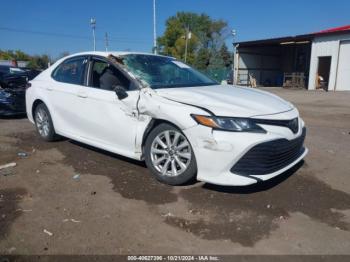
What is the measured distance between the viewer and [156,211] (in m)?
3.61

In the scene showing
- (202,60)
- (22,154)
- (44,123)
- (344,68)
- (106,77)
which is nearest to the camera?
(106,77)

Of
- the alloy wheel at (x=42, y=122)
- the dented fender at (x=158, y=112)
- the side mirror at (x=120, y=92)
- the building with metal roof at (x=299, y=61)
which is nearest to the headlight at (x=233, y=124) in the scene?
the dented fender at (x=158, y=112)

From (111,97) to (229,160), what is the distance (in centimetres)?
189

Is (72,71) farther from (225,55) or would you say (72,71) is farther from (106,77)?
(225,55)

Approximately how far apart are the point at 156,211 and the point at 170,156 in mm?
794

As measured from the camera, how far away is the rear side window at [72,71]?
17.5 ft

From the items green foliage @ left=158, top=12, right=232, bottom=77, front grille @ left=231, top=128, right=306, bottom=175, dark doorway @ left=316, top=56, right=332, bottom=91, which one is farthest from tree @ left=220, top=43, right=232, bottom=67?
front grille @ left=231, top=128, right=306, bottom=175

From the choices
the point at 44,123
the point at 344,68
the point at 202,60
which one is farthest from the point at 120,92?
the point at 202,60

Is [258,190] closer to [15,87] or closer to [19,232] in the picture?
[19,232]

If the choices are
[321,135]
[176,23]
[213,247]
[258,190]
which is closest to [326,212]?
[258,190]

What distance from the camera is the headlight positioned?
3684 millimetres

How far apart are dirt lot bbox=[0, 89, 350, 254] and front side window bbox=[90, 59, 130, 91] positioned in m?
1.13

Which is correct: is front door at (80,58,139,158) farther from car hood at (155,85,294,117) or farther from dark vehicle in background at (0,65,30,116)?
dark vehicle in background at (0,65,30,116)

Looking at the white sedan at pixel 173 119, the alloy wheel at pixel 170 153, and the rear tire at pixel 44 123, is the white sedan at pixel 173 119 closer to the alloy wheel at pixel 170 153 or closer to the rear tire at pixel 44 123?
the alloy wheel at pixel 170 153
